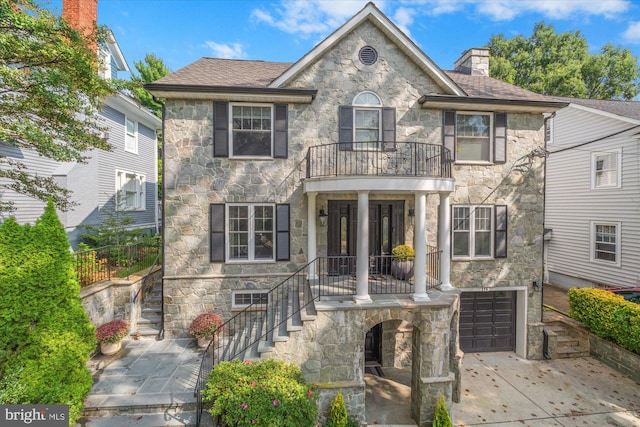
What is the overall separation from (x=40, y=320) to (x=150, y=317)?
422cm

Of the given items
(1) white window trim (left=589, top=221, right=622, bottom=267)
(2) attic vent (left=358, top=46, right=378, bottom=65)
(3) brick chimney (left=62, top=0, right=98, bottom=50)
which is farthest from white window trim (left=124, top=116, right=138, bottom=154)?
(1) white window trim (left=589, top=221, right=622, bottom=267)

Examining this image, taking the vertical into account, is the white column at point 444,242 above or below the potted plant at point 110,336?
above

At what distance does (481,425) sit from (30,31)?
518 inches

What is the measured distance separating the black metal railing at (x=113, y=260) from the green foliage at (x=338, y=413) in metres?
7.29

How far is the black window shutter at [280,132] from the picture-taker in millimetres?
8742

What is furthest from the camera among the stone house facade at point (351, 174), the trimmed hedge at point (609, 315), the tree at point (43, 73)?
the stone house facade at point (351, 174)

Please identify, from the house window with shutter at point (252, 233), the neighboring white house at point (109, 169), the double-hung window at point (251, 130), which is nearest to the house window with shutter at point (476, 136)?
the double-hung window at point (251, 130)

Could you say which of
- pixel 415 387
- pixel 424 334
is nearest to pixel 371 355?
pixel 415 387

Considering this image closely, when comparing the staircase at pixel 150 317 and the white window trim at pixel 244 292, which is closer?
the staircase at pixel 150 317

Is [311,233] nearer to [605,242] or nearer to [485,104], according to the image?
[485,104]

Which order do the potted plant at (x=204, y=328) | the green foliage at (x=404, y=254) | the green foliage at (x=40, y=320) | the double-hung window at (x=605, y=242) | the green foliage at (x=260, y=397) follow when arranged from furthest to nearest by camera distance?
the double-hung window at (x=605, y=242) < the potted plant at (x=204, y=328) < the green foliage at (x=404, y=254) < the green foliage at (x=260, y=397) < the green foliage at (x=40, y=320)

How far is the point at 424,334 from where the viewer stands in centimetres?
661

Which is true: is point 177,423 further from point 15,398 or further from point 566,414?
point 566,414

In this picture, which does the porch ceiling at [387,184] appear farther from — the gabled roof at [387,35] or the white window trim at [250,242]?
the gabled roof at [387,35]
